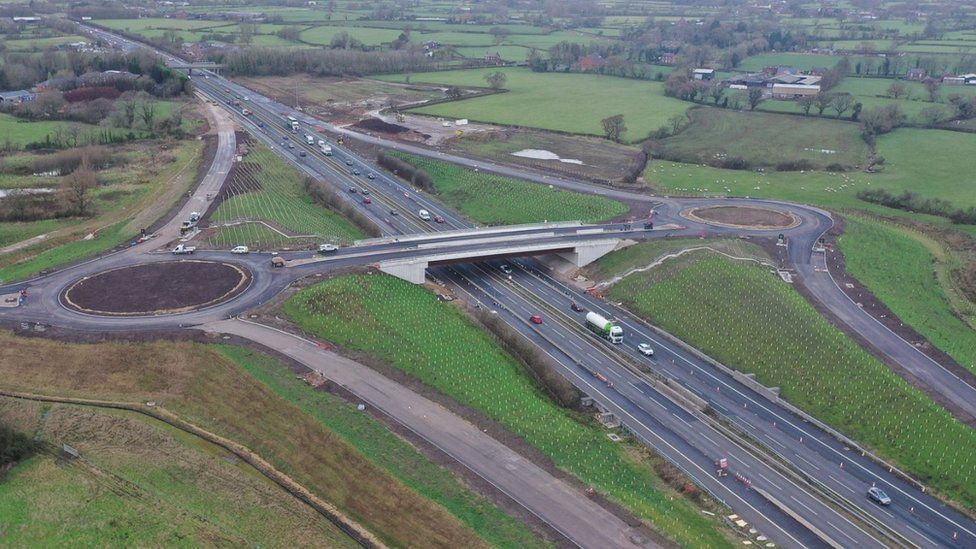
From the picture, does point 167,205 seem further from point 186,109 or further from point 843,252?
point 843,252

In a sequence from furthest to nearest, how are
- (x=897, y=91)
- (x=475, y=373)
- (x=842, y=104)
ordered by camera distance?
(x=897, y=91) → (x=842, y=104) → (x=475, y=373)

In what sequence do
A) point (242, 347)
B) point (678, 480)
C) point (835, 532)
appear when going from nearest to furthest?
1. point (835, 532)
2. point (678, 480)
3. point (242, 347)

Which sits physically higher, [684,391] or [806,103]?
[806,103]

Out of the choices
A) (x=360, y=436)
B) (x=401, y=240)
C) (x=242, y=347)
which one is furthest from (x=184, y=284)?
(x=360, y=436)

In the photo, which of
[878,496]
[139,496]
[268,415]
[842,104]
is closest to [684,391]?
[878,496]

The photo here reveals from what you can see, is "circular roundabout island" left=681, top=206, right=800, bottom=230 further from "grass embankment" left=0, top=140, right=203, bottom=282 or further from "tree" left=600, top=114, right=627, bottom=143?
"grass embankment" left=0, top=140, right=203, bottom=282

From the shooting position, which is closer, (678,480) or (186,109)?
(678,480)

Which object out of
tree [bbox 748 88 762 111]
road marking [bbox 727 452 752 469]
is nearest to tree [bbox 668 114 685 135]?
tree [bbox 748 88 762 111]

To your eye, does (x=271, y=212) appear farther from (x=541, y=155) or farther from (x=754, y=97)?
(x=754, y=97)
